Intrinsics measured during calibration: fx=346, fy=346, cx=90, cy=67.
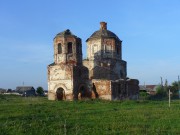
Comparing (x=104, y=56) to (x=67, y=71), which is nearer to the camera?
(x=67, y=71)

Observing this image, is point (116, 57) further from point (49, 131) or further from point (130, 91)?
point (49, 131)

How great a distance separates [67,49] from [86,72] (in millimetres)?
2998

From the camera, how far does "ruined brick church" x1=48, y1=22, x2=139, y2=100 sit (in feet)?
111

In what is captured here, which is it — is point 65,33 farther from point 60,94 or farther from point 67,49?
point 60,94

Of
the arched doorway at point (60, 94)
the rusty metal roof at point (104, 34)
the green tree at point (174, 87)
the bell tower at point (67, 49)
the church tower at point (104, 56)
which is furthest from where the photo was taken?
the green tree at point (174, 87)

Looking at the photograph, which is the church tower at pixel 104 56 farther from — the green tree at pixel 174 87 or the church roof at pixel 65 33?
the green tree at pixel 174 87

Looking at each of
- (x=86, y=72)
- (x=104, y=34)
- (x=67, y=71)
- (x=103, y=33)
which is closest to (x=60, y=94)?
(x=67, y=71)

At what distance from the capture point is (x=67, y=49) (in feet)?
114

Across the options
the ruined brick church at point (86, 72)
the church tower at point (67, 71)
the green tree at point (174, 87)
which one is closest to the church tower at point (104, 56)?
the ruined brick church at point (86, 72)

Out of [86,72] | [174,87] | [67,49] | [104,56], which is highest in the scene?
[67,49]

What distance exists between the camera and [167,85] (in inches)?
2416

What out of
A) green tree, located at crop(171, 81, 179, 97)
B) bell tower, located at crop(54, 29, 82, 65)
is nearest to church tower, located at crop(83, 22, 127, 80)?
bell tower, located at crop(54, 29, 82, 65)

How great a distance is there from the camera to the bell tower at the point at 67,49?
34.4 meters

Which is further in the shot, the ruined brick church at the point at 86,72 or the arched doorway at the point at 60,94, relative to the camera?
the arched doorway at the point at 60,94
